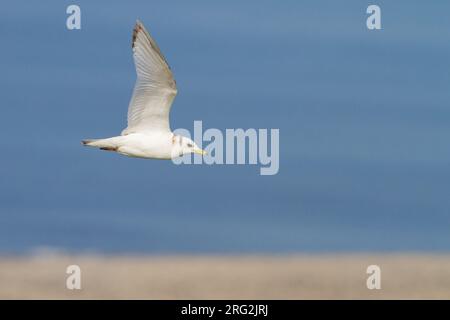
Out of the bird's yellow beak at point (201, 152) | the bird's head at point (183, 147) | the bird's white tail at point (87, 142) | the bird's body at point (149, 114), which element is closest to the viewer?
the bird's white tail at point (87, 142)

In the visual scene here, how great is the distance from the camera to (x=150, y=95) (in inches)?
693

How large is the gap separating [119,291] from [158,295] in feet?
2.12

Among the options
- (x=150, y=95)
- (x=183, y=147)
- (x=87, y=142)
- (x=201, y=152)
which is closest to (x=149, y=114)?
(x=150, y=95)

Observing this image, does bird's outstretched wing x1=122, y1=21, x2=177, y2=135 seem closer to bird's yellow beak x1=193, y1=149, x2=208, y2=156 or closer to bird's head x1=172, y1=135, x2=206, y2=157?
bird's head x1=172, y1=135, x2=206, y2=157

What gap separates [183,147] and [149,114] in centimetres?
58

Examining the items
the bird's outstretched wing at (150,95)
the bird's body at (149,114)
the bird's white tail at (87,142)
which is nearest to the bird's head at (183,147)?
the bird's body at (149,114)

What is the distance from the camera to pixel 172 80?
17438 millimetres

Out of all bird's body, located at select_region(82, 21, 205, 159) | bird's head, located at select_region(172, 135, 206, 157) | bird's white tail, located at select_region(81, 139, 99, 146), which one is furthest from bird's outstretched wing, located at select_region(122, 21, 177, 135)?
bird's white tail, located at select_region(81, 139, 99, 146)

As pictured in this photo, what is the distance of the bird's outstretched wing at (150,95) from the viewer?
17328 millimetres

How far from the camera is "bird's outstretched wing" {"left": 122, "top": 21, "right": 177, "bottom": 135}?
17.3m

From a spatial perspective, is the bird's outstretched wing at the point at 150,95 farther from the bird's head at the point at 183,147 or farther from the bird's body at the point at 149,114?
the bird's head at the point at 183,147

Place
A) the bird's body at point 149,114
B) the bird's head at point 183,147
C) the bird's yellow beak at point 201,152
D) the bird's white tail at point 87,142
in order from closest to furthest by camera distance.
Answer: the bird's white tail at point 87,142 → the bird's body at point 149,114 → the bird's head at point 183,147 → the bird's yellow beak at point 201,152
